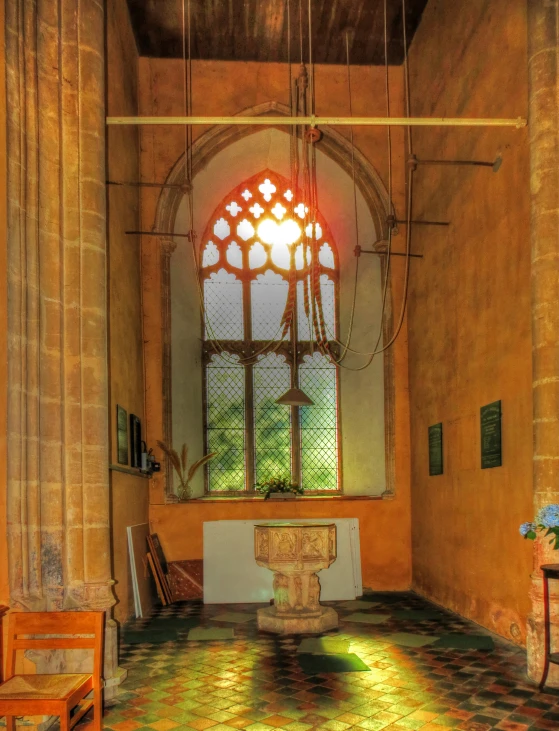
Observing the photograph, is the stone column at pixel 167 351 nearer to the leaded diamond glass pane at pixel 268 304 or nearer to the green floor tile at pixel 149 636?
the leaded diamond glass pane at pixel 268 304

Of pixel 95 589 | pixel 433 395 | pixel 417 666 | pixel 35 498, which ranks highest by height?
pixel 433 395

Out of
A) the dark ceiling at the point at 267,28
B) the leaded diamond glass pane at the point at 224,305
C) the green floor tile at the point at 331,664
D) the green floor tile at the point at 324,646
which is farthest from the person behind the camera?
the leaded diamond glass pane at the point at 224,305

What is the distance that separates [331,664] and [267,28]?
7.69 metres

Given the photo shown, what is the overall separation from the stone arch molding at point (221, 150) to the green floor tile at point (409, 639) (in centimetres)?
312

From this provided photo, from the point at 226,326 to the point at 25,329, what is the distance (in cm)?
592

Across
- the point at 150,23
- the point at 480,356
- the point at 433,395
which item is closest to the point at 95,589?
the point at 480,356

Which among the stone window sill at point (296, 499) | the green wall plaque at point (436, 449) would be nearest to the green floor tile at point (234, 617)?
the stone window sill at point (296, 499)

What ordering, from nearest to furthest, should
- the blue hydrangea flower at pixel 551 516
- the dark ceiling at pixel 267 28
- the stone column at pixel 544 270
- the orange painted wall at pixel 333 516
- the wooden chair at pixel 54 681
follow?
the wooden chair at pixel 54 681, the blue hydrangea flower at pixel 551 516, the stone column at pixel 544 270, the dark ceiling at pixel 267 28, the orange painted wall at pixel 333 516

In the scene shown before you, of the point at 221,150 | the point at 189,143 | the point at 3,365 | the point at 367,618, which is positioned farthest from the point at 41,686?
the point at 221,150

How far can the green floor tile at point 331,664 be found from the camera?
5703mm

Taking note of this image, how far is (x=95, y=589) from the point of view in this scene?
5.06 m

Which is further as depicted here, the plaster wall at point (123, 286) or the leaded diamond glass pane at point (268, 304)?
the leaded diamond glass pane at point (268, 304)

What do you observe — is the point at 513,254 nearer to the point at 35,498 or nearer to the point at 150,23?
the point at 35,498

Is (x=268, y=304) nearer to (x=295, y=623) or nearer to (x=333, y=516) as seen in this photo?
Answer: (x=333, y=516)
